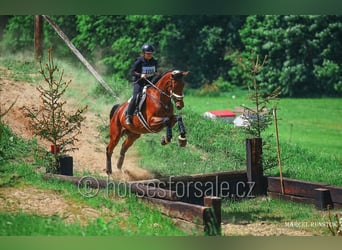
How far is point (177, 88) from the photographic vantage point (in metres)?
6.69

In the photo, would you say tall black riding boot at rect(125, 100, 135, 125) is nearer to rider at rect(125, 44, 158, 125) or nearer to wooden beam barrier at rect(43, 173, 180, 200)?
Result: rider at rect(125, 44, 158, 125)

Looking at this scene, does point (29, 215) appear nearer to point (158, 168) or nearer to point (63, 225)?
point (63, 225)

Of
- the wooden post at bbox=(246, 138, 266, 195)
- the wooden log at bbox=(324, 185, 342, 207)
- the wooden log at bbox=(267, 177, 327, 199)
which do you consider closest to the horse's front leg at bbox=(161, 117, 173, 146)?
the wooden post at bbox=(246, 138, 266, 195)

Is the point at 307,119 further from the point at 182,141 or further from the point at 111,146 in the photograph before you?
the point at 111,146

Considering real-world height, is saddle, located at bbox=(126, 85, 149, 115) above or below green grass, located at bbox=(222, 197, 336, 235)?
above

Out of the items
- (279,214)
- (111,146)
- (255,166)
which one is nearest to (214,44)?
(255,166)

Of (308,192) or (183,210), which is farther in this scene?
(308,192)

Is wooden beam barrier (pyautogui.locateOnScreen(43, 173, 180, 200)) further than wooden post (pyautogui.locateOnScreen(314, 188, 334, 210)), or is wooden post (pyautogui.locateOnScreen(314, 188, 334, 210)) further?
wooden post (pyautogui.locateOnScreen(314, 188, 334, 210))

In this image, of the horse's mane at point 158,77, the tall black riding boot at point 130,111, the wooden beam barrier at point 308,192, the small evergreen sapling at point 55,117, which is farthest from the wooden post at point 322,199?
the small evergreen sapling at point 55,117

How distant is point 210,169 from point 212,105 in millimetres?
718

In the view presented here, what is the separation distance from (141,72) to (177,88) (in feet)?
1.74

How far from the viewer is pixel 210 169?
289 inches

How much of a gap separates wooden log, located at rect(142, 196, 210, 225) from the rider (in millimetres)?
1023

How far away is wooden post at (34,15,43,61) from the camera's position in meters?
7.27
